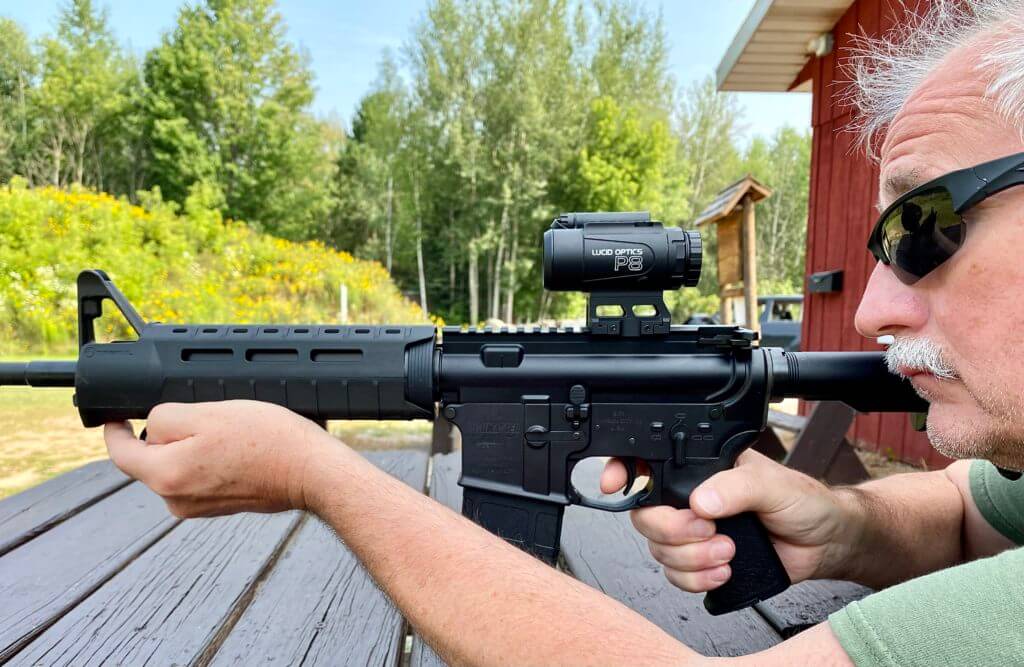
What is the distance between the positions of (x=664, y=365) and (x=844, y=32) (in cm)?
578

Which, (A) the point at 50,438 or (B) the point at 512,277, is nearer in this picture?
(A) the point at 50,438

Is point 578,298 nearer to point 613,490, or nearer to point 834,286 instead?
point 834,286

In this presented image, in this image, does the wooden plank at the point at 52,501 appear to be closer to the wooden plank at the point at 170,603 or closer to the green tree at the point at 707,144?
the wooden plank at the point at 170,603

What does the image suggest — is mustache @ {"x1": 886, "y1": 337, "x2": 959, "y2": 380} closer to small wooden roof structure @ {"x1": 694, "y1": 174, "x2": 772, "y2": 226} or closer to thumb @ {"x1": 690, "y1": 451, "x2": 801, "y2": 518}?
thumb @ {"x1": 690, "y1": 451, "x2": 801, "y2": 518}

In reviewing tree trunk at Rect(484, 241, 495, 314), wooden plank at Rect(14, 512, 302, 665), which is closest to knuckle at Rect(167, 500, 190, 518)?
wooden plank at Rect(14, 512, 302, 665)

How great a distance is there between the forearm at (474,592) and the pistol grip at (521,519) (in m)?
0.47

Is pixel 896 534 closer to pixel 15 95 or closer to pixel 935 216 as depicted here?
pixel 935 216

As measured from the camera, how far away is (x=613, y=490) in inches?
59.9

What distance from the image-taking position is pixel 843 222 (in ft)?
18.9

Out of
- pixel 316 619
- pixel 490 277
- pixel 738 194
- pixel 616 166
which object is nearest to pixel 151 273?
pixel 738 194

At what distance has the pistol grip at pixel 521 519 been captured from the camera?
1.51 m

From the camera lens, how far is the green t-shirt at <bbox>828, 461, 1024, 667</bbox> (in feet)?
2.35

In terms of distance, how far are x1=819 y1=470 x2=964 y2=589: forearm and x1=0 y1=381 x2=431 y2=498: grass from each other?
3944 millimetres

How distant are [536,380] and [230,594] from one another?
90 cm
